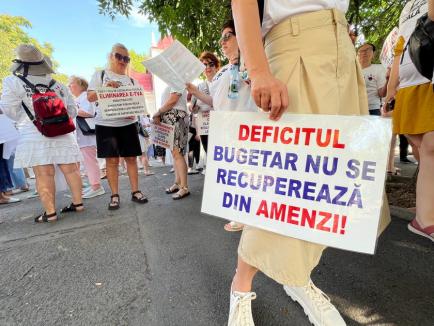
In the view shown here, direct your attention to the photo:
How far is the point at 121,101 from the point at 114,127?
1.12 ft

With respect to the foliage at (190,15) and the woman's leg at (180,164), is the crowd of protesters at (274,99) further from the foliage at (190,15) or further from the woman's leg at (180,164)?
the foliage at (190,15)

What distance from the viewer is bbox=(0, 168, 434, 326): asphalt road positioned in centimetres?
150

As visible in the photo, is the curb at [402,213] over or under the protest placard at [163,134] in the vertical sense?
under

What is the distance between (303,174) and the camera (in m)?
1.05

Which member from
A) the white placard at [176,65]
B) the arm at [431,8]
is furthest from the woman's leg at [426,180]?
the white placard at [176,65]

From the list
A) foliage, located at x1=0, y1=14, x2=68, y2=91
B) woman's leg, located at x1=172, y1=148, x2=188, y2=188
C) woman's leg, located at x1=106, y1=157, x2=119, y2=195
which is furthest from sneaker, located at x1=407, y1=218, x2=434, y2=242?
foliage, located at x1=0, y1=14, x2=68, y2=91

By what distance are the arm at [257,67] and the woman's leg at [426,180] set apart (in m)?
1.51

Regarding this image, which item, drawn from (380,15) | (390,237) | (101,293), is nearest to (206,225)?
(101,293)

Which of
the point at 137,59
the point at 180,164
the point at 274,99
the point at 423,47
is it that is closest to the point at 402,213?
the point at 423,47

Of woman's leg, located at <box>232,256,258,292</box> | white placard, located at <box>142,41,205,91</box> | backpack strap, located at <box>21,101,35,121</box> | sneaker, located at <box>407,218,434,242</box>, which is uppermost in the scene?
white placard, located at <box>142,41,205,91</box>

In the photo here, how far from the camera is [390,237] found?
2242 millimetres

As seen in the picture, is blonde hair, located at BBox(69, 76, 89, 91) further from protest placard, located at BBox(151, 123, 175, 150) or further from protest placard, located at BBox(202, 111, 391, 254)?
protest placard, located at BBox(202, 111, 391, 254)

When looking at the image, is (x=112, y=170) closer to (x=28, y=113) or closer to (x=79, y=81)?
(x=28, y=113)

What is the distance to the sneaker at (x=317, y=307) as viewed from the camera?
132 centimetres
